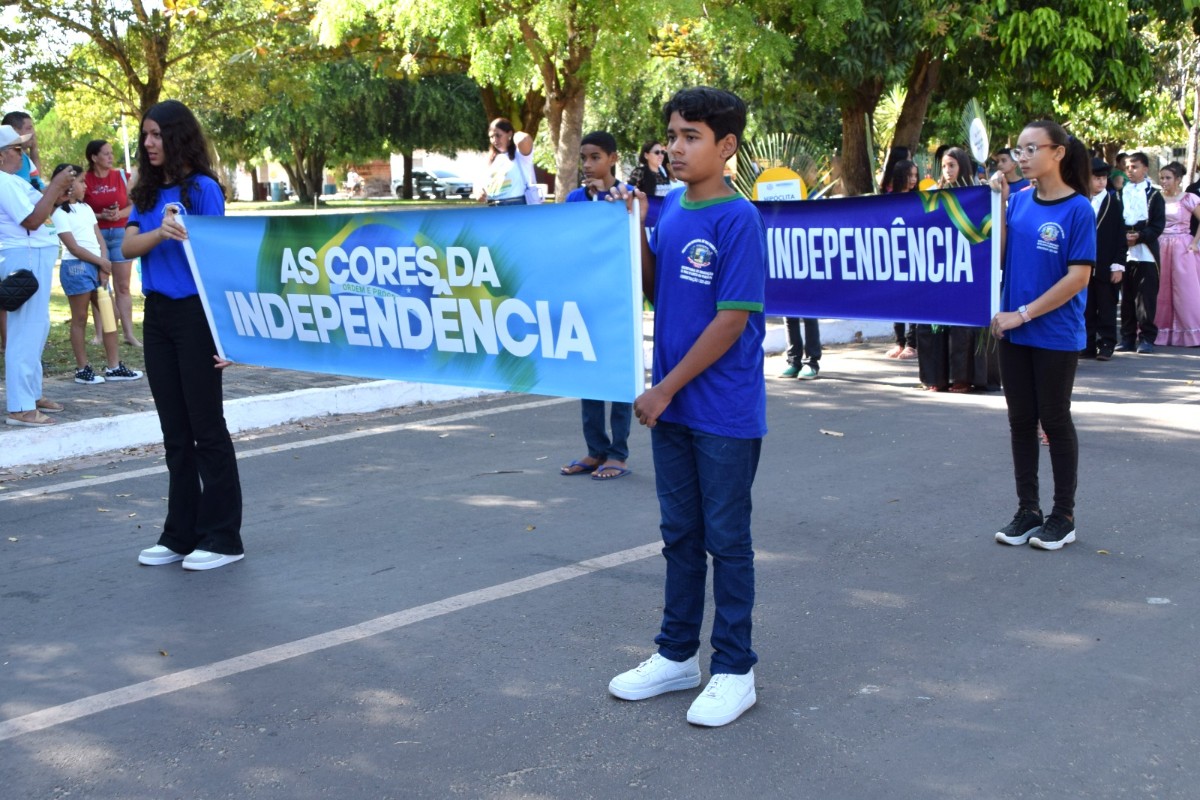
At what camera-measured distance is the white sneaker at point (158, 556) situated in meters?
5.68

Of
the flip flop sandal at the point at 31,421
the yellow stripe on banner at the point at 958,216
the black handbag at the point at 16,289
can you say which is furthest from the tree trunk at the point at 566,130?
the yellow stripe on banner at the point at 958,216

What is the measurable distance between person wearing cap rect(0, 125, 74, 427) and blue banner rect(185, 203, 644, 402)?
324cm

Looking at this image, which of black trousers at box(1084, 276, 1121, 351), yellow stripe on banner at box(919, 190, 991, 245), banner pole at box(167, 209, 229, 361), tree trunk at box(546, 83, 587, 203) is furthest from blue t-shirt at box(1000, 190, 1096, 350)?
tree trunk at box(546, 83, 587, 203)

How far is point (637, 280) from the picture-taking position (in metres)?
4.25

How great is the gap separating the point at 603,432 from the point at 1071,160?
2844 mm

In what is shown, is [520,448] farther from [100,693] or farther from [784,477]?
[100,693]

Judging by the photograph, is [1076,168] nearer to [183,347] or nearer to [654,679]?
[654,679]

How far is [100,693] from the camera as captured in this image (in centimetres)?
427

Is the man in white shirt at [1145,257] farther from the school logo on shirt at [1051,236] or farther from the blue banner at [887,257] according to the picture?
the school logo on shirt at [1051,236]

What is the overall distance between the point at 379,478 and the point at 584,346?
9.99 ft

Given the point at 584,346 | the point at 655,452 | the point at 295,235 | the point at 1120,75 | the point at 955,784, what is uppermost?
the point at 1120,75

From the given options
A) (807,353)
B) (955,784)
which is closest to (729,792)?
(955,784)

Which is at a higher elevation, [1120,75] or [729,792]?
[1120,75]

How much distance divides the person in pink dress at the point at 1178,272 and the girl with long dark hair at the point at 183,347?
10.2m
